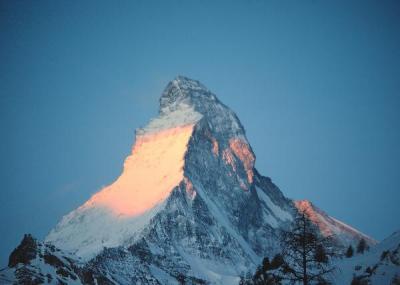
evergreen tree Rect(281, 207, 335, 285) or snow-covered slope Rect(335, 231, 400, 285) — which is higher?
snow-covered slope Rect(335, 231, 400, 285)

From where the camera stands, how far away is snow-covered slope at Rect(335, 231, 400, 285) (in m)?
56.6

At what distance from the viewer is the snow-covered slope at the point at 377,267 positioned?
2228 inches

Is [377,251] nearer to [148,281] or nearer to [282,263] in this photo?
[282,263]

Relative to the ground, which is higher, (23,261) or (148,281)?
(148,281)

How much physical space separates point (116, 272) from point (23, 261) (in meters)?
48.6

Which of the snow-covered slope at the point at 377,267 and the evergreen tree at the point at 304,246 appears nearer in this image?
the evergreen tree at the point at 304,246

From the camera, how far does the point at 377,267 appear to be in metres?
59.6

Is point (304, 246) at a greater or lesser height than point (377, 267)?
lesser

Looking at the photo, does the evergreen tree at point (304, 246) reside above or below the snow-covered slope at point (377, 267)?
below

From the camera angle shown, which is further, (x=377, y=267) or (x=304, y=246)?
(x=377, y=267)

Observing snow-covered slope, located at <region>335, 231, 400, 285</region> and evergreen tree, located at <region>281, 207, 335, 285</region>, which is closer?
evergreen tree, located at <region>281, 207, 335, 285</region>

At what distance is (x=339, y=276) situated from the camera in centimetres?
6488

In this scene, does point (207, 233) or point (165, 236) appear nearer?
point (165, 236)

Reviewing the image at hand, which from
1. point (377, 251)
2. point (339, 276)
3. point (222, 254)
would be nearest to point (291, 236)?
point (339, 276)
